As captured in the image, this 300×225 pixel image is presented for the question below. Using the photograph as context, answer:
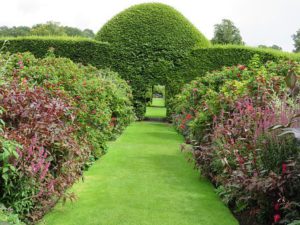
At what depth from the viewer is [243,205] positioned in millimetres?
4539

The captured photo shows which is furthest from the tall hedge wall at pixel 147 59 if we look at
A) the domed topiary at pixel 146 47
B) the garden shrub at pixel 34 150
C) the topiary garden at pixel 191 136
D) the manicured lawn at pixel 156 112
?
the garden shrub at pixel 34 150

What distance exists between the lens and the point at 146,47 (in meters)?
18.0

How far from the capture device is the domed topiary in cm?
1794

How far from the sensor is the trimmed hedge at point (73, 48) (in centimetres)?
1780

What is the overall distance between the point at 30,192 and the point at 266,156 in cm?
253

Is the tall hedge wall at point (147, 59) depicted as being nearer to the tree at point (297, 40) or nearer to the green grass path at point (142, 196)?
the green grass path at point (142, 196)

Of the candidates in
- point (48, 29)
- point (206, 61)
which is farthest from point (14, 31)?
point (206, 61)

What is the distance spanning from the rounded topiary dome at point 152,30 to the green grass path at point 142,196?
34.3 ft

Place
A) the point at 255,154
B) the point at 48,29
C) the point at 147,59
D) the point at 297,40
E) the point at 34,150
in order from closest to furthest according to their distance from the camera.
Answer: the point at 34,150 → the point at 255,154 → the point at 147,59 → the point at 48,29 → the point at 297,40

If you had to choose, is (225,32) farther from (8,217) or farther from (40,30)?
(8,217)

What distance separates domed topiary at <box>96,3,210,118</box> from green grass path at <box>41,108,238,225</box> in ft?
32.0

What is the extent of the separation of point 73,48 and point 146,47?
342 cm

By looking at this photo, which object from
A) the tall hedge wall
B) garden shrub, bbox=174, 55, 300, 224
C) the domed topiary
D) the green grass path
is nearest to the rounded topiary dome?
the domed topiary

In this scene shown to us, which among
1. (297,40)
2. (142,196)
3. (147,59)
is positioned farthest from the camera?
(297,40)
